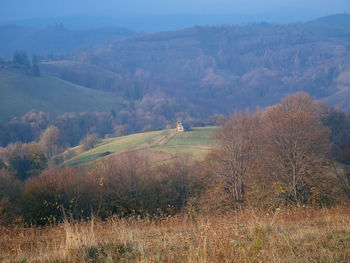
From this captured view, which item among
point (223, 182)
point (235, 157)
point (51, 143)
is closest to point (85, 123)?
point (51, 143)

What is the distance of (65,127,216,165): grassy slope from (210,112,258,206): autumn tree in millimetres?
18175

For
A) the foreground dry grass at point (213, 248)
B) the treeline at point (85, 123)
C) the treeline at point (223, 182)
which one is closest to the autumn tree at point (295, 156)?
the treeline at point (223, 182)

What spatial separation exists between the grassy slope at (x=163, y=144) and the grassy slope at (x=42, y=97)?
56908mm

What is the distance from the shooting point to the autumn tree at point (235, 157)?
933 inches

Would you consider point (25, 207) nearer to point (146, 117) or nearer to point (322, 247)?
point (322, 247)

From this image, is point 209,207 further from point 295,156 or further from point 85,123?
point 85,123

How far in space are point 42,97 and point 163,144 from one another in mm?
85994

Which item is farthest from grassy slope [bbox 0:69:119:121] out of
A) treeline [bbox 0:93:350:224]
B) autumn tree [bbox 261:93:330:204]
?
autumn tree [bbox 261:93:330:204]

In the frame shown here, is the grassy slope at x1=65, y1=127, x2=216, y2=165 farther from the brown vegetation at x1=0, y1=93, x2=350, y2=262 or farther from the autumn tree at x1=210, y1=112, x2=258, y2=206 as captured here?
the autumn tree at x1=210, y1=112, x2=258, y2=206

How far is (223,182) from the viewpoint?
982 inches

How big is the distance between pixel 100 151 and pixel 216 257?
5714 cm

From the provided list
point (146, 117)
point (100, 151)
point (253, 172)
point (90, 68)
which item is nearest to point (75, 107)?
point (146, 117)

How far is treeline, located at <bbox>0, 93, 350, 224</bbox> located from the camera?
63.2 ft

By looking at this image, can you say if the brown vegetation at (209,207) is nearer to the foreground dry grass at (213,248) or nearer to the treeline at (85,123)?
the foreground dry grass at (213,248)
